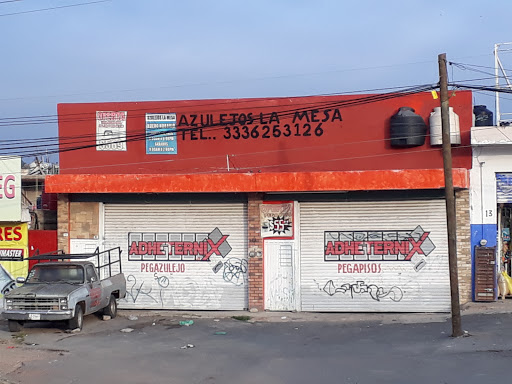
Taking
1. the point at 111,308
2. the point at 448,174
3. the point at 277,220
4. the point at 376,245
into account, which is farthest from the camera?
the point at 277,220

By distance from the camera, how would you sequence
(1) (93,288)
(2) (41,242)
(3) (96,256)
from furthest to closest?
(2) (41,242), (3) (96,256), (1) (93,288)

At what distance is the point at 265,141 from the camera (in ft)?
65.7

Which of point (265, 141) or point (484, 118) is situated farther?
point (265, 141)

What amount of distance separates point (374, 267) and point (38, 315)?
935 centimetres

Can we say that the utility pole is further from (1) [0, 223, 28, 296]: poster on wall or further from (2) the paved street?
(1) [0, 223, 28, 296]: poster on wall

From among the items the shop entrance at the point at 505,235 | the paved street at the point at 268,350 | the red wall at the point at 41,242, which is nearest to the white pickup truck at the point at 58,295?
the paved street at the point at 268,350

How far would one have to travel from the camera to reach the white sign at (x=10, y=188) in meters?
20.4

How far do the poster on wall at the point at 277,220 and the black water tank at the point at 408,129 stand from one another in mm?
3691

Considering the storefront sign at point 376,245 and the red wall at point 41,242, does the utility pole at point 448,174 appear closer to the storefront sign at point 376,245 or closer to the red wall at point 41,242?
the storefront sign at point 376,245

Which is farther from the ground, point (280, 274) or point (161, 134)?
point (161, 134)

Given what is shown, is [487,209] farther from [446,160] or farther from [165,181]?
[165,181]

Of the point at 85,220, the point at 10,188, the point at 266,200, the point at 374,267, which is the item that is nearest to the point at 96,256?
the point at 85,220

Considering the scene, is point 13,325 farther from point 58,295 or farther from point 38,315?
point 58,295

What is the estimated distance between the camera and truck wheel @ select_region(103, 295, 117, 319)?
715 inches
